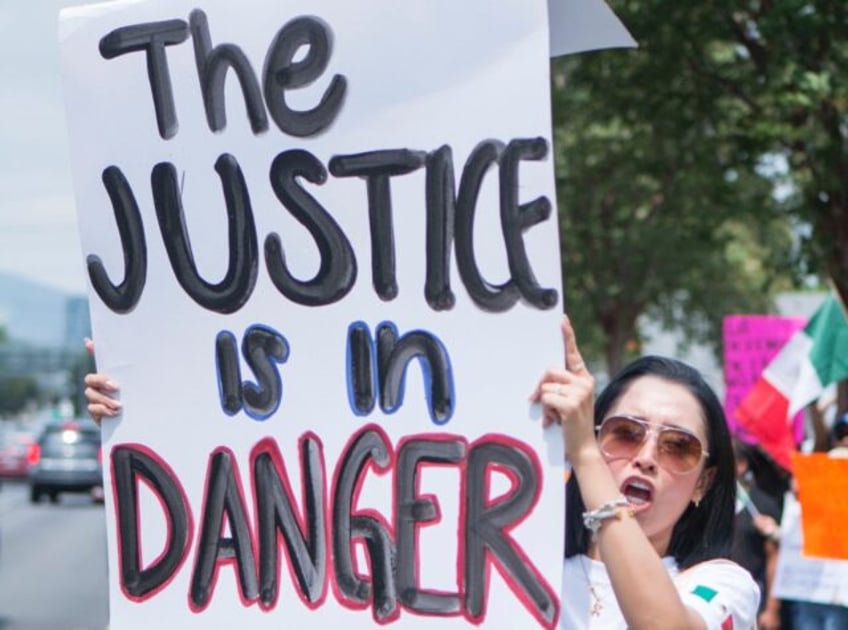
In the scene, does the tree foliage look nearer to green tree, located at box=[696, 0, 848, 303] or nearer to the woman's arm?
→ green tree, located at box=[696, 0, 848, 303]

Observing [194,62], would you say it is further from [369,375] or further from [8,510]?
[8,510]

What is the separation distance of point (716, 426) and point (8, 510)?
27672 mm

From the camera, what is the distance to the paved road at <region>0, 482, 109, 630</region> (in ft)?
46.5

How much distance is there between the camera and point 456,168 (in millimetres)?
2777

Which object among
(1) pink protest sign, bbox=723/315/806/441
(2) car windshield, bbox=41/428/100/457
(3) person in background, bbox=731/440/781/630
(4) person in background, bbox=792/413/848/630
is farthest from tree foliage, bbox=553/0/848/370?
(2) car windshield, bbox=41/428/100/457

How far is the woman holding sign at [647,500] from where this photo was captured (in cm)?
255

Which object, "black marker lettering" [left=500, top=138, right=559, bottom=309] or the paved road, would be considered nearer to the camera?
"black marker lettering" [left=500, top=138, right=559, bottom=309]

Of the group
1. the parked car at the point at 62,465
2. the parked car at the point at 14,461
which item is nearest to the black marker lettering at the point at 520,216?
the parked car at the point at 62,465

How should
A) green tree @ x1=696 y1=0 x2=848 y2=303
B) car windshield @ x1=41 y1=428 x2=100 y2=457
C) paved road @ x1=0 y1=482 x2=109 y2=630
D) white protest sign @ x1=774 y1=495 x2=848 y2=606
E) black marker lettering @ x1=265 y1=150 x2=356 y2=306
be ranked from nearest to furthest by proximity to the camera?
black marker lettering @ x1=265 y1=150 x2=356 y2=306, white protest sign @ x1=774 y1=495 x2=848 y2=606, green tree @ x1=696 y1=0 x2=848 y2=303, paved road @ x1=0 y1=482 x2=109 y2=630, car windshield @ x1=41 y1=428 x2=100 y2=457

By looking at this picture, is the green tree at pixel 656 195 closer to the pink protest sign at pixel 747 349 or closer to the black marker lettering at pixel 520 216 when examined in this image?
the pink protest sign at pixel 747 349

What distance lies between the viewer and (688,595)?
8.90ft

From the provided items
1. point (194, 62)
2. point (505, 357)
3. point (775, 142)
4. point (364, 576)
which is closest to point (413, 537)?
point (364, 576)

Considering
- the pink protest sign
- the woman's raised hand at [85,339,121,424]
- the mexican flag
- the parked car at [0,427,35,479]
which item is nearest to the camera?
the woman's raised hand at [85,339,121,424]

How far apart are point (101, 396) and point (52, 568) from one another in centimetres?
1627
